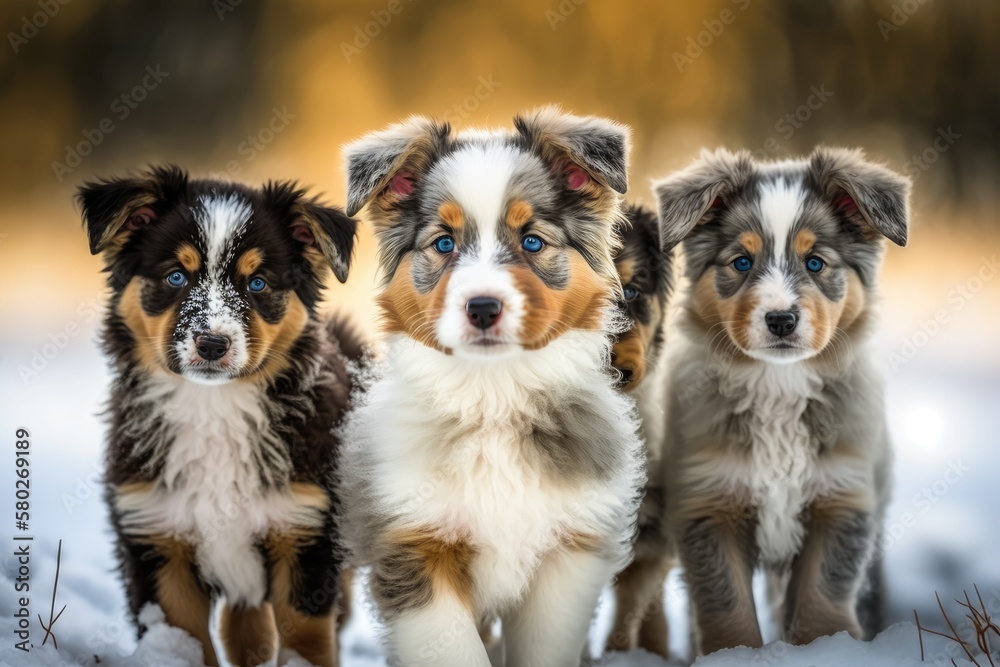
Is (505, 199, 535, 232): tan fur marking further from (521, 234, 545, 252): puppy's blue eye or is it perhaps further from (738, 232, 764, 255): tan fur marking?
(738, 232, 764, 255): tan fur marking

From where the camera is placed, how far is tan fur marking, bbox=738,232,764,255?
336 centimetres

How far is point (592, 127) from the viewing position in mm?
3055

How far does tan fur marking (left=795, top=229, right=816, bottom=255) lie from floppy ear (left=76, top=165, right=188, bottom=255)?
6.92ft

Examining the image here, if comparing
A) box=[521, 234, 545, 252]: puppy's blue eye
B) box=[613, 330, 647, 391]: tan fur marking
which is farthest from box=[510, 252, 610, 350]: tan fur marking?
box=[613, 330, 647, 391]: tan fur marking

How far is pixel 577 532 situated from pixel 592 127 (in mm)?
1259

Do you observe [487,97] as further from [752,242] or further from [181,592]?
[181,592]

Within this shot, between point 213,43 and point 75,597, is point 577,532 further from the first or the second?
point 213,43

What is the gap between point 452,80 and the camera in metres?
4.51

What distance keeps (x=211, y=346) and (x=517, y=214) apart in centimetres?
104

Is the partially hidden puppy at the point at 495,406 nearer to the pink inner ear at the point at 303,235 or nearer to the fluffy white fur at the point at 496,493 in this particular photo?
the fluffy white fur at the point at 496,493

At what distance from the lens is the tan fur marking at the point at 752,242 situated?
11.0 ft

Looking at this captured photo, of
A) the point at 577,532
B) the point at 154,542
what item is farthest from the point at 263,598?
the point at 577,532

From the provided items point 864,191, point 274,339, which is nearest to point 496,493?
point 274,339

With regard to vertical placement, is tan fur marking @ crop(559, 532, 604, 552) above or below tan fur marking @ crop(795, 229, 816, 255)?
below
